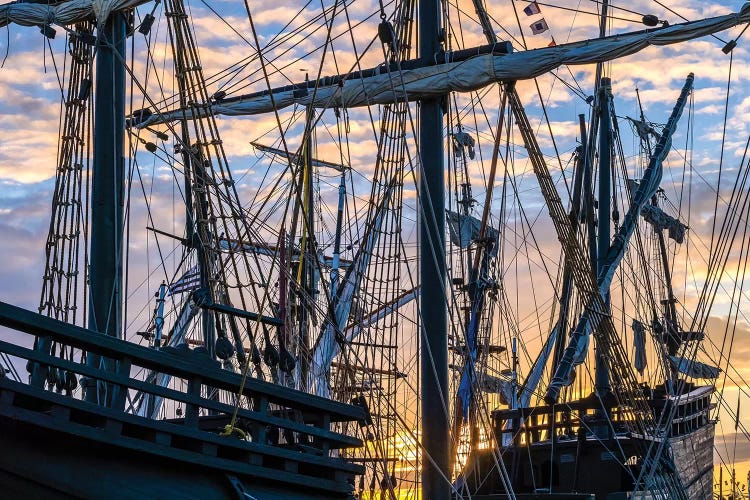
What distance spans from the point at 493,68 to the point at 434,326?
15.2 feet

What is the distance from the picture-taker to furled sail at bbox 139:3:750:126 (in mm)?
16047

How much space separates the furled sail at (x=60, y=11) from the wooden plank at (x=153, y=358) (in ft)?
25.5

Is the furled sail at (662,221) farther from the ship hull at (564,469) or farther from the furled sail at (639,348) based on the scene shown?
the ship hull at (564,469)

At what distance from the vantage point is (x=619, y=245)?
27.1 meters

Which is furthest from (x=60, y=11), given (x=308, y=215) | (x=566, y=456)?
(x=566, y=456)

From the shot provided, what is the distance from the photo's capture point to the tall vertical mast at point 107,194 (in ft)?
48.0

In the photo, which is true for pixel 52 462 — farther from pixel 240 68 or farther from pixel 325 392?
pixel 325 392

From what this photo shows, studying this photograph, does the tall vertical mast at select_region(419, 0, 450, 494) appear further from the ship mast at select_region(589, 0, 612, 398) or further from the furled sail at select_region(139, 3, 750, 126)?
the ship mast at select_region(589, 0, 612, 398)

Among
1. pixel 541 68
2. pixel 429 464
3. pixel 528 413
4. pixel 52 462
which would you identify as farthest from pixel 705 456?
pixel 52 462

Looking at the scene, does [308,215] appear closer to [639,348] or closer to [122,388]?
[122,388]

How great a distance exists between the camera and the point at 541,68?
684 inches

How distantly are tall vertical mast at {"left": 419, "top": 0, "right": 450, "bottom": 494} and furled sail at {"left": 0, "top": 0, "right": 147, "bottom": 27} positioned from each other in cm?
443

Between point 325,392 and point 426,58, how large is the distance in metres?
14.2

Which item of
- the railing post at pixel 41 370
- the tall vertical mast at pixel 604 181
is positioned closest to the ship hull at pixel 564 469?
the tall vertical mast at pixel 604 181
